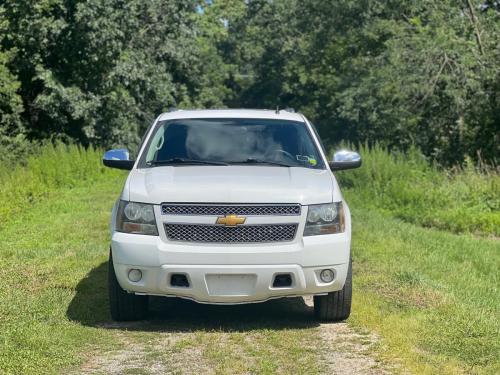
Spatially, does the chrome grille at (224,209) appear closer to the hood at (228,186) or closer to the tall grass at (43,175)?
the hood at (228,186)

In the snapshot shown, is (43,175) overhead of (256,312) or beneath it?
beneath

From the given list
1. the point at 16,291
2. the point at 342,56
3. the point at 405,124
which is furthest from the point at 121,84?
the point at 16,291

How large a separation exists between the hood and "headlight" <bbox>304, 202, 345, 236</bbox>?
62mm

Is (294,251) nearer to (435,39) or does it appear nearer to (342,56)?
(435,39)

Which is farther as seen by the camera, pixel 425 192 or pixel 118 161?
pixel 425 192

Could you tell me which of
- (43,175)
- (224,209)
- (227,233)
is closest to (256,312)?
(227,233)

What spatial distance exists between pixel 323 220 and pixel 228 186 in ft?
2.58

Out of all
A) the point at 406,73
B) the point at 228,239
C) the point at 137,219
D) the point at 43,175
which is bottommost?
the point at 43,175

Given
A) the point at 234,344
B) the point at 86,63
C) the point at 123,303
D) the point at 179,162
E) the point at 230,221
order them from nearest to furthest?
the point at 234,344, the point at 230,221, the point at 123,303, the point at 179,162, the point at 86,63

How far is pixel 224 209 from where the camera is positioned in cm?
652

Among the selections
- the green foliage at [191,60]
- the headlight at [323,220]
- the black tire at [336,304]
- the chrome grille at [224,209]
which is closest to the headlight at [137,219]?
the chrome grille at [224,209]

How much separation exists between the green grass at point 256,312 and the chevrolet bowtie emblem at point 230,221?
88cm

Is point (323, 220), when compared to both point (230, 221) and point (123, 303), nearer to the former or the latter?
point (230, 221)

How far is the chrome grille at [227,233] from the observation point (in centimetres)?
651
